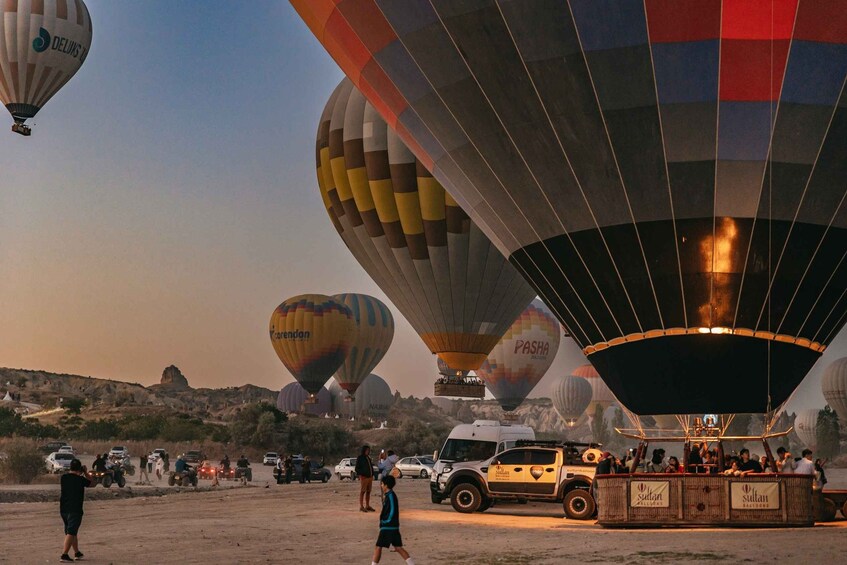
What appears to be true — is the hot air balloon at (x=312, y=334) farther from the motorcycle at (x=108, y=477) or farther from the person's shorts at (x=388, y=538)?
the person's shorts at (x=388, y=538)

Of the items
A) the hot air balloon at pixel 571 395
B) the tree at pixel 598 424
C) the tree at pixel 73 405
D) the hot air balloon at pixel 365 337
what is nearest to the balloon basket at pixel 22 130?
the hot air balloon at pixel 365 337

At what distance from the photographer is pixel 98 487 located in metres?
38.4

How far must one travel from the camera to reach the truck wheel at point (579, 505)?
22750mm

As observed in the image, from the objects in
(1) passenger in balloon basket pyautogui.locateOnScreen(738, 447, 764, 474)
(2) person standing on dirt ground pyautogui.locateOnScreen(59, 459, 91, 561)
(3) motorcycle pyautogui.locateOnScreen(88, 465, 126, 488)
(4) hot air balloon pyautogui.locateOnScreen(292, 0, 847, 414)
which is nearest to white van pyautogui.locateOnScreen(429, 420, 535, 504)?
(4) hot air balloon pyautogui.locateOnScreen(292, 0, 847, 414)

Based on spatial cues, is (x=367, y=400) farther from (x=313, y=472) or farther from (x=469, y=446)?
(x=469, y=446)

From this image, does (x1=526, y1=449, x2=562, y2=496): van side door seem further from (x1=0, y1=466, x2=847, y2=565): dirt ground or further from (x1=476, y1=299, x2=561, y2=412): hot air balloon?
(x1=476, y1=299, x2=561, y2=412): hot air balloon

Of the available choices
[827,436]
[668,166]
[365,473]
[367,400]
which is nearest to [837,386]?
[827,436]

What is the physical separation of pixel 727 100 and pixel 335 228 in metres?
25.3

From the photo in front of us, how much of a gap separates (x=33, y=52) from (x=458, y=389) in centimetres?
2718

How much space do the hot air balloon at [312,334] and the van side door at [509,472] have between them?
186 feet

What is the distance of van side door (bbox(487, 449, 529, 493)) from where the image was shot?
24000 millimetres

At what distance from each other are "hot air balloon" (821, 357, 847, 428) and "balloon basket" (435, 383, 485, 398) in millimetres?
71034

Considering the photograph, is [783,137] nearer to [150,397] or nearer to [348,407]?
[348,407]

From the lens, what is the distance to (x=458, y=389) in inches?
1763
